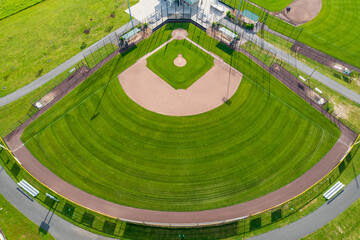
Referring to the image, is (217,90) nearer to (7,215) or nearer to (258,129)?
(258,129)

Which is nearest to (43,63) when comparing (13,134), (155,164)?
(13,134)

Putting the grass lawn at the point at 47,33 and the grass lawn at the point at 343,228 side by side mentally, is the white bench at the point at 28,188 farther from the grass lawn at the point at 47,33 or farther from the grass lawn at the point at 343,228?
the grass lawn at the point at 343,228

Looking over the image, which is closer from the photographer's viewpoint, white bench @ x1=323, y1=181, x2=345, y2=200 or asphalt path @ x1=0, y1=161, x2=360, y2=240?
asphalt path @ x1=0, y1=161, x2=360, y2=240

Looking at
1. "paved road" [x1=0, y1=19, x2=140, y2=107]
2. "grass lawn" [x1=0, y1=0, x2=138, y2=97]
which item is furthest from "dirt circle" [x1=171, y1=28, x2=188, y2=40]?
"paved road" [x1=0, y1=19, x2=140, y2=107]

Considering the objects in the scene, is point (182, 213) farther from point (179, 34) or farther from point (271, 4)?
point (271, 4)

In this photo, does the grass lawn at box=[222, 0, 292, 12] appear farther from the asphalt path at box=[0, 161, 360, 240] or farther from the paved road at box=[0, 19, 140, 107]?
the asphalt path at box=[0, 161, 360, 240]

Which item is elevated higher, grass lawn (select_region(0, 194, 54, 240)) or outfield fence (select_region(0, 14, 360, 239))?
outfield fence (select_region(0, 14, 360, 239))

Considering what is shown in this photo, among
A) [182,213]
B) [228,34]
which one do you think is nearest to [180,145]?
[182,213]

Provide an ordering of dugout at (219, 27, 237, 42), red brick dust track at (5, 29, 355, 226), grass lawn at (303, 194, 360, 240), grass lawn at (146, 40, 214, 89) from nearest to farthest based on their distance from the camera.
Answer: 1. grass lawn at (303, 194, 360, 240)
2. red brick dust track at (5, 29, 355, 226)
3. grass lawn at (146, 40, 214, 89)
4. dugout at (219, 27, 237, 42)
